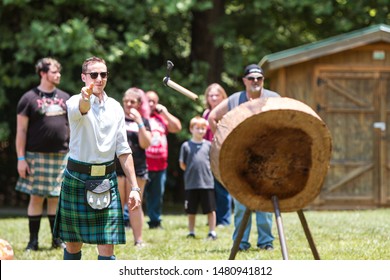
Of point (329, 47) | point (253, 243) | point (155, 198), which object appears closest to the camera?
point (253, 243)

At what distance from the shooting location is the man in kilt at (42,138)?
356 inches

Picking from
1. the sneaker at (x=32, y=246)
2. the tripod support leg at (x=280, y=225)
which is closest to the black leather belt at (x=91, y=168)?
the tripod support leg at (x=280, y=225)

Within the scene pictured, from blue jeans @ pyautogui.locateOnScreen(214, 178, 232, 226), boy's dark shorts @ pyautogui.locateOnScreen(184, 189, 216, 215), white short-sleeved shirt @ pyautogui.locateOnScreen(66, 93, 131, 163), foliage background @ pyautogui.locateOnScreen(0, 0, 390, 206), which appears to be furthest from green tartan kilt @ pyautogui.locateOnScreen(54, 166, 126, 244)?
foliage background @ pyautogui.locateOnScreen(0, 0, 390, 206)

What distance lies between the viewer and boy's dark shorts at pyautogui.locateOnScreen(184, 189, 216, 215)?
404 inches

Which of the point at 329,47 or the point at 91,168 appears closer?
the point at 91,168

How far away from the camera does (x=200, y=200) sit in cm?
1056

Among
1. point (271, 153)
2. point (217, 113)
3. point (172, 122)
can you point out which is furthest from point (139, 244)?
point (271, 153)

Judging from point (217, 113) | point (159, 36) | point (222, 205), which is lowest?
point (222, 205)

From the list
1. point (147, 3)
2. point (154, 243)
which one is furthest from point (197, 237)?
point (147, 3)

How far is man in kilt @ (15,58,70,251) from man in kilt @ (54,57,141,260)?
285 centimetres

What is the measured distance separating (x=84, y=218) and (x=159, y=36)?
12.6 meters

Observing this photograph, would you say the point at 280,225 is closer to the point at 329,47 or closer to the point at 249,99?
the point at 249,99

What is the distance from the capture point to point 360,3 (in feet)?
55.9

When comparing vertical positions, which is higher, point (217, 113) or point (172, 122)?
point (172, 122)
